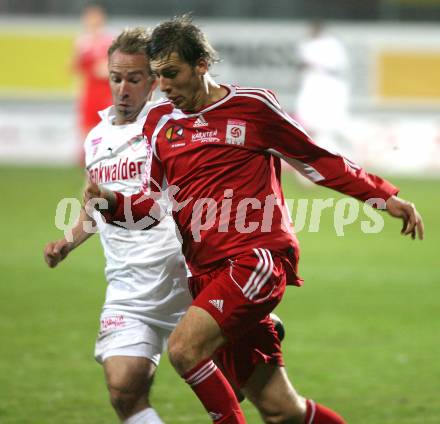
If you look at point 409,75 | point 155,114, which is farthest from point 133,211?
point 409,75

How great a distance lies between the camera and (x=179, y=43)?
4.72m

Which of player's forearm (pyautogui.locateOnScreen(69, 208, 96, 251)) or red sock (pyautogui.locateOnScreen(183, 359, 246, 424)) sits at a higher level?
player's forearm (pyautogui.locateOnScreen(69, 208, 96, 251))

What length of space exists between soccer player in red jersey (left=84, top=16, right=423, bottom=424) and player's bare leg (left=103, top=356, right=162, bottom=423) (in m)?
0.40

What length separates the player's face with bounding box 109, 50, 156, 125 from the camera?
17.3 feet

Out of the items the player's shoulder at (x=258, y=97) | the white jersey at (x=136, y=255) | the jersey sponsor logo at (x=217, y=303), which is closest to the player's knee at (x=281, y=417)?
the white jersey at (x=136, y=255)

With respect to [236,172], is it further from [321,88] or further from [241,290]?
[321,88]

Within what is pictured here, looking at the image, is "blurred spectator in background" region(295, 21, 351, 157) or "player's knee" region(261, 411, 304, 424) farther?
"blurred spectator in background" region(295, 21, 351, 157)

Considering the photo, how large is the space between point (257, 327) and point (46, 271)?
6.70m

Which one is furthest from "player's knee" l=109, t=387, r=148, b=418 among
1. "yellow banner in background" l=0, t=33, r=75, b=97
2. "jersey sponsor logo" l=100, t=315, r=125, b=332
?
"yellow banner in background" l=0, t=33, r=75, b=97

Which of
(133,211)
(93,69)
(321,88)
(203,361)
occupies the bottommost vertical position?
(321,88)

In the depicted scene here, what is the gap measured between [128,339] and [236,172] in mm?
961

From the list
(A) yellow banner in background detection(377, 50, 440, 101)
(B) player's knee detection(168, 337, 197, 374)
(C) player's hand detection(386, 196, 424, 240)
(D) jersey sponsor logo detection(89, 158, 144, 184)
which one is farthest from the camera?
(A) yellow banner in background detection(377, 50, 440, 101)

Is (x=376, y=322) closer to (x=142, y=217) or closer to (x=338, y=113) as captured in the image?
(x=142, y=217)

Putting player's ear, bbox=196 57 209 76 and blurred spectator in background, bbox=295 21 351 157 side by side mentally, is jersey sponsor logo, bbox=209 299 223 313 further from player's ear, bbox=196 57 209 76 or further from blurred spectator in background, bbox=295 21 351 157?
Result: blurred spectator in background, bbox=295 21 351 157
